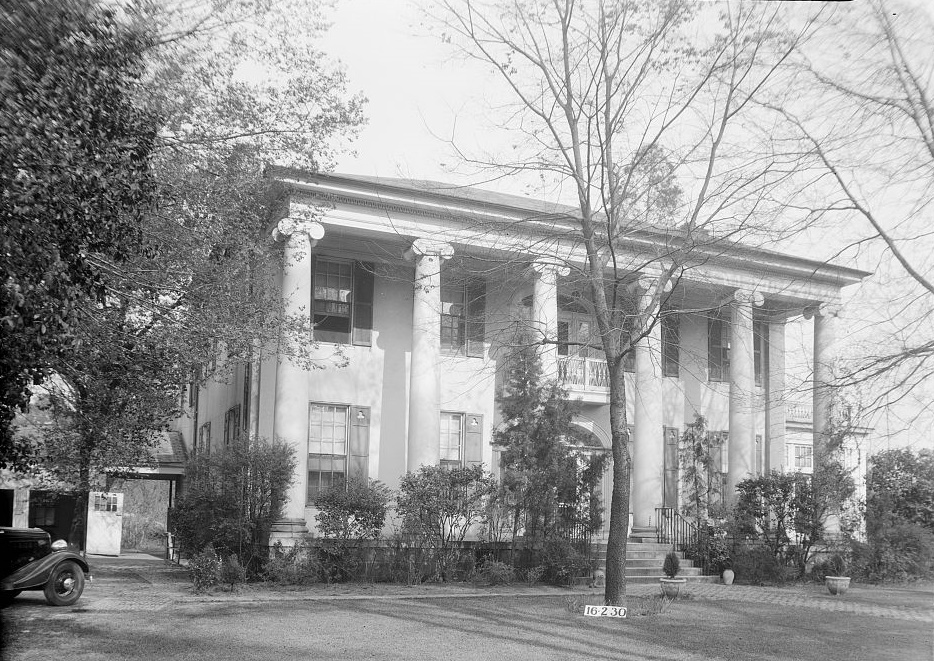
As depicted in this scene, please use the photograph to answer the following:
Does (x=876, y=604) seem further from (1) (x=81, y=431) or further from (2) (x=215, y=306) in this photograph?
(1) (x=81, y=431)

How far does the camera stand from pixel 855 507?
62.9ft

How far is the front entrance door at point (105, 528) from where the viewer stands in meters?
22.9

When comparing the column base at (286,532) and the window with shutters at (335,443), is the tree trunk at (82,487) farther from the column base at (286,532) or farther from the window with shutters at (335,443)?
the window with shutters at (335,443)

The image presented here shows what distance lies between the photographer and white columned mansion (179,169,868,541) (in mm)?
16266

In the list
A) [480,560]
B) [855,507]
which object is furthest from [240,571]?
[855,507]

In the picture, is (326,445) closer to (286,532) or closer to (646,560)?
(286,532)

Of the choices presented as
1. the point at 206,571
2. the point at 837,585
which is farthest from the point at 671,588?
the point at 206,571

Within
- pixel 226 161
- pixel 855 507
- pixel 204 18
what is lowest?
pixel 855 507

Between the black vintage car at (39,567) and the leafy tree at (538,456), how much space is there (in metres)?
7.01

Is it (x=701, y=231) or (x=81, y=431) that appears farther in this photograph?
(x=81, y=431)

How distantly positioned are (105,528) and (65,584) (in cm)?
1298

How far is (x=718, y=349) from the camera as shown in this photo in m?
22.7

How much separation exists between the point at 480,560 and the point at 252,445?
446cm

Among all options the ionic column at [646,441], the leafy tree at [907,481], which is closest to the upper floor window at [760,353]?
the leafy tree at [907,481]
